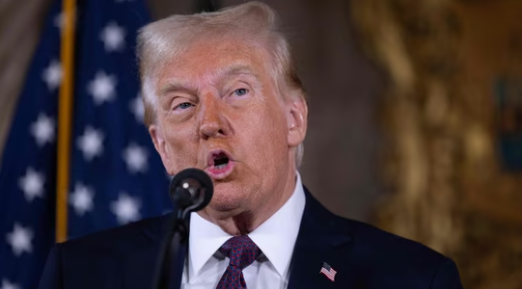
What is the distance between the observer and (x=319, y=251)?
8.54 feet

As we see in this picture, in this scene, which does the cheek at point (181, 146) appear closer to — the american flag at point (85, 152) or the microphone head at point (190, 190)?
the microphone head at point (190, 190)

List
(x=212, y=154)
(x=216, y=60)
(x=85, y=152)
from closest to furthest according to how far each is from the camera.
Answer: (x=212, y=154), (x=216, y=60), (x=85, y=152)

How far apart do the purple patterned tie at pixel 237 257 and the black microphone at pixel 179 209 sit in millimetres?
517

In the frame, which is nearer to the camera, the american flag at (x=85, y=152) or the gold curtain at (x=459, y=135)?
the american flag at (x=85, y=152)

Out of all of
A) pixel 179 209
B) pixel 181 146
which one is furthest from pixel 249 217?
pixel 179 209

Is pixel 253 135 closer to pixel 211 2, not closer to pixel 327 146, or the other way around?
pixel 211 2

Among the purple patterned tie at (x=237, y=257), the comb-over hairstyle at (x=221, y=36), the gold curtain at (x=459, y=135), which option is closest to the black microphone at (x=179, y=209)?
the purple patterned tie at (x=237, y=257)

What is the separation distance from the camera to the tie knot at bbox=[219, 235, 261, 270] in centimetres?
255

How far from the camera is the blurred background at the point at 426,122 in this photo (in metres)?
5.10

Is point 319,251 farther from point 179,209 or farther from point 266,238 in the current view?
point 179,209

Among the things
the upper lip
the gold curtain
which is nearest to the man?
the upper lip

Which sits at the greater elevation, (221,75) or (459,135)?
(221,75)

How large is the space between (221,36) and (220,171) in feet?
1.29

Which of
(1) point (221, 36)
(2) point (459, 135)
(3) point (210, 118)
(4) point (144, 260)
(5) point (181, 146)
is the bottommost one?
(2) point (459, 135)
